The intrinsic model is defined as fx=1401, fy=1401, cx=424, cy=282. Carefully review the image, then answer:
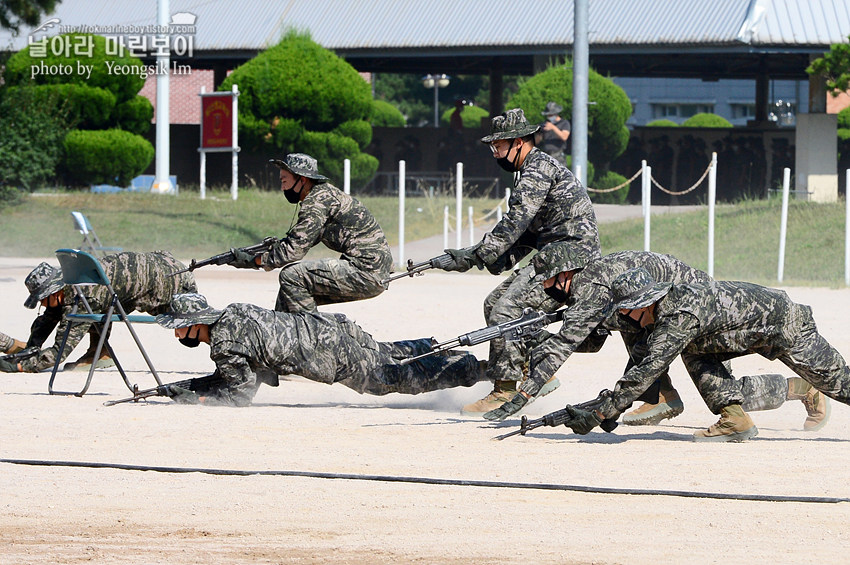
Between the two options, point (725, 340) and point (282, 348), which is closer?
point (725, 340)

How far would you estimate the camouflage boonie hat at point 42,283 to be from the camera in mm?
11203

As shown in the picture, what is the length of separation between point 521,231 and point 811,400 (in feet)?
7.34

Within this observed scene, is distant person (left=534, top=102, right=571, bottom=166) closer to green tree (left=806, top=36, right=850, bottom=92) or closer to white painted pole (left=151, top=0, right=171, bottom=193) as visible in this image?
green tree (left=806, top=36, right=850, bottom=92)

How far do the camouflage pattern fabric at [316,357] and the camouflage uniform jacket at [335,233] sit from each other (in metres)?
0.49

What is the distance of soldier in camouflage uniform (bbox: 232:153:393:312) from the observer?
10312 millimetres

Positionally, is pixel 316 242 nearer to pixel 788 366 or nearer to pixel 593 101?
pixel 788 366

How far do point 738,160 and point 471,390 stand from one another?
2225 centimetres

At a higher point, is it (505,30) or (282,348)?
(505,30)

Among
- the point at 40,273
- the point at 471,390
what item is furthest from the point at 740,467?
the point at 40,273

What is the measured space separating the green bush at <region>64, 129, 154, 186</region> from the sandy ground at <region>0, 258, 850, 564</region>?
19938 mm

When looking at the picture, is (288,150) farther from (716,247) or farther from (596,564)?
(596,564)

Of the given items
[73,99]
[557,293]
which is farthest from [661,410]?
[73,99]

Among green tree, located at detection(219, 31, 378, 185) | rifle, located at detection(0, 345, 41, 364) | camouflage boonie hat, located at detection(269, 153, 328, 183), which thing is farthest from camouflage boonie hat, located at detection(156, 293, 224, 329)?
green tree, located at detection(219, 31, 378, 185)

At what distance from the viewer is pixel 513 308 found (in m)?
9.52
